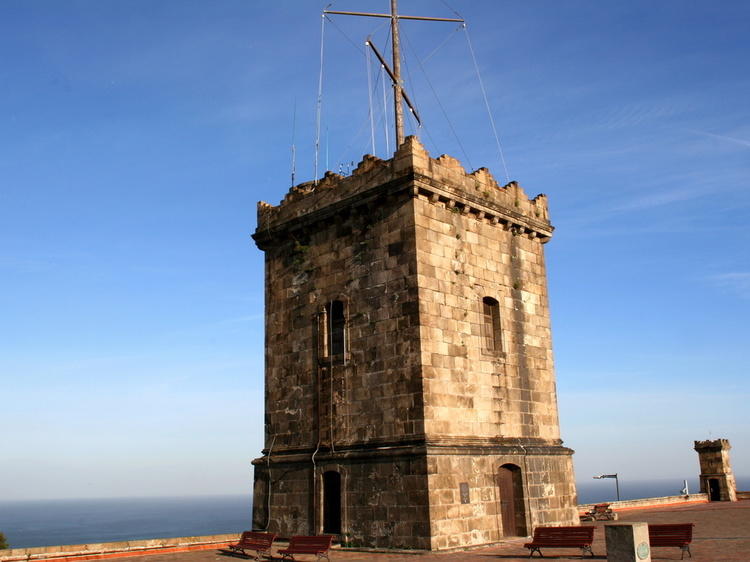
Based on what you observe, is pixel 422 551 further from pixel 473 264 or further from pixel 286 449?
pixel 473 264

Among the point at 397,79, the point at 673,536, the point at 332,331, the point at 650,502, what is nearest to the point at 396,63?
the point at 397,79

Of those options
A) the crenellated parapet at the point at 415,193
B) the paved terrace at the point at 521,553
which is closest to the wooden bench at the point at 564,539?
the paved terrace at the point at 521,553

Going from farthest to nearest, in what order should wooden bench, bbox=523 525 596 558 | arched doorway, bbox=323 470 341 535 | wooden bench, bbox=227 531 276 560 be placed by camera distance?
arched doorway, bbox=323 470 341 535, wooden bench, bbox=227 531 276 560, wooden bench, bbox=523 525 596 558

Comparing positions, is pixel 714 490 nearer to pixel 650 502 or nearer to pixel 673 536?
pixel 650 502

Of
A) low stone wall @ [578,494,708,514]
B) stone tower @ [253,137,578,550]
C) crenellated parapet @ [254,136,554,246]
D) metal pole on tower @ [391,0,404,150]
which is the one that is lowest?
low stone wall @ [578,494,708,514]

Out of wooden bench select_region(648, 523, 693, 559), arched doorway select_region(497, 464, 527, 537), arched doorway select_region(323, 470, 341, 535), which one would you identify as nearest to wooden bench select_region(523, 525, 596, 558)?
wooden bench select_region(648, 523, 693, 559)

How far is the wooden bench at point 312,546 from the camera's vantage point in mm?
16328

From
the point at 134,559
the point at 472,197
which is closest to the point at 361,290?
the point at 472,197

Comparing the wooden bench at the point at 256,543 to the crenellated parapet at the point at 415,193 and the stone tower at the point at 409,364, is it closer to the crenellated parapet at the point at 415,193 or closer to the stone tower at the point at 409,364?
the stone tower at the point at 409,364

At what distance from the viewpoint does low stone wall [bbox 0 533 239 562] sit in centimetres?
1600

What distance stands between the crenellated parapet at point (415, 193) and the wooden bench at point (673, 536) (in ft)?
31.3

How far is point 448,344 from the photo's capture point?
61.6 ft

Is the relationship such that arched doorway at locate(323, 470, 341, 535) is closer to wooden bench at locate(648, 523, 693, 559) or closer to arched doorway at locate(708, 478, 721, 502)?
wooden bench at locate(648, 523, 693, 559)

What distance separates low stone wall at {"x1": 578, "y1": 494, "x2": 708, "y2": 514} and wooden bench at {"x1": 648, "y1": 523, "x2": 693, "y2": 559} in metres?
13.5
